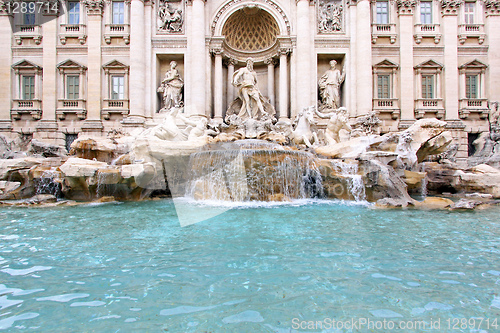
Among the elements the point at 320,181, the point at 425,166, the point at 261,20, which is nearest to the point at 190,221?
the point at 320,181

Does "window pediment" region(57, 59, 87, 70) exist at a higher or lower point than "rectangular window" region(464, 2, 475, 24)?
lower

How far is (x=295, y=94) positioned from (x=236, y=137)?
5141 millimetres

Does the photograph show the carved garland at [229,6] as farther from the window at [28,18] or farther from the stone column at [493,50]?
the stone column at [493,50]

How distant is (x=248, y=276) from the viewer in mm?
2615

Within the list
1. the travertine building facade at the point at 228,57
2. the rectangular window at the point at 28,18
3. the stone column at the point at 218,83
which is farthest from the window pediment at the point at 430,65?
the rectangular window at the point at 28,18

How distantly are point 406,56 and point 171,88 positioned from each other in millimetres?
13070

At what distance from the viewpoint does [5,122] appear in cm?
1491

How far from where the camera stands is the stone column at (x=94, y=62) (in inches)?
578

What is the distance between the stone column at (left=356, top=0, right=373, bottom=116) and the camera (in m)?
14.0

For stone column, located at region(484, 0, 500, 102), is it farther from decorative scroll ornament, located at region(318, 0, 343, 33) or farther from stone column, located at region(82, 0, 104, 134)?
stone column, located at region(82, 0, 104, 134)

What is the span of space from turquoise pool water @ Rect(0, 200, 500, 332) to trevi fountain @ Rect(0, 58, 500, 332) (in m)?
0.02

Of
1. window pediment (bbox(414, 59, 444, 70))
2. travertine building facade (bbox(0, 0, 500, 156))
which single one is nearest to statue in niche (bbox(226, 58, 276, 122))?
travertine building facade (bbox(0, 0, 500, 156))

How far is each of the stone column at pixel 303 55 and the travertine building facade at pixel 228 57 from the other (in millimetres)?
53

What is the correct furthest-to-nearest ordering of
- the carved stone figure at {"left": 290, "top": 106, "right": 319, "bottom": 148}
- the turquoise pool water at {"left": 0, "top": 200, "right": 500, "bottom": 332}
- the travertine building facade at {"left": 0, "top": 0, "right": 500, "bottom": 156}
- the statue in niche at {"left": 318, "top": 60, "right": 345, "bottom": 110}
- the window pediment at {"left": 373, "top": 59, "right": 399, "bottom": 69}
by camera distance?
the window pediment at {"left": 373, "top": 59, "right": 399, "bottom": 69} < the statue in niche at {"left": 318, "top": 60, "right": 345, "bottom": 110} < the travertine building facade at {"left": 0, "top": 0, "right": 500, "bottom": 156} < the carved stone figure at {"left": 290, "top": 106, "right": 319, "bottom": 148} < the turquoise pool water at {"left": 0, "top": 200, "right": 500, "bottom": 332}
